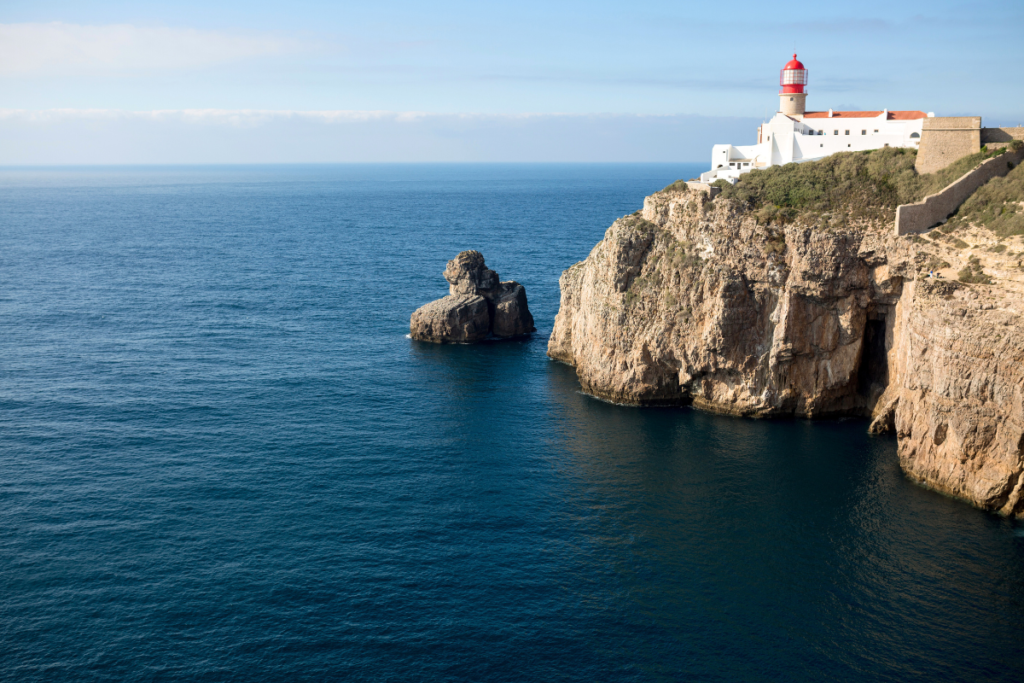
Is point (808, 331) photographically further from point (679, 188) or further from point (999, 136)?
point (999, 136)

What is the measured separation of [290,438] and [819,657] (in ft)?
135

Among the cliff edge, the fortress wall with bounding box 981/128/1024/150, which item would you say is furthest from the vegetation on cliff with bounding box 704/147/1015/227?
the fortress wall with bounding box 981/128/1024/150

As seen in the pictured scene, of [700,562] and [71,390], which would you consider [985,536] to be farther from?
[71,390]

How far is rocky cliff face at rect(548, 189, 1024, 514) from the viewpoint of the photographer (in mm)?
49625

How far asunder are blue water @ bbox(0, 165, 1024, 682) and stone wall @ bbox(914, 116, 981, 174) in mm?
24760

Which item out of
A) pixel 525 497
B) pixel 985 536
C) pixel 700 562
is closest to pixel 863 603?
pixel 700 562

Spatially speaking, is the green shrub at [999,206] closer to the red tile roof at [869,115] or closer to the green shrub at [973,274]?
the green shrub at [973,274]

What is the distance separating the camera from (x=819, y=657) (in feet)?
119

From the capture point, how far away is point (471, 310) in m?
90.1

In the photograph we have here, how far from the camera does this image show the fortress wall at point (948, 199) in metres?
60.9

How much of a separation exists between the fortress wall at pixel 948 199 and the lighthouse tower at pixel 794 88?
88.5ft

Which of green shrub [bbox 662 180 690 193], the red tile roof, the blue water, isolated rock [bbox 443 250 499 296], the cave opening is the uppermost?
the red tile roof

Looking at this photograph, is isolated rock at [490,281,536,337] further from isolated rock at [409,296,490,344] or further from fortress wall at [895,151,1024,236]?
fortress wall at [895,151,1024,236]

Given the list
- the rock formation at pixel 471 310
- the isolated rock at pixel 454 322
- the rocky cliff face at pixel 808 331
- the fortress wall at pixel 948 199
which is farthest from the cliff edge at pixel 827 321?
the isolated rock at pixel 454 322
